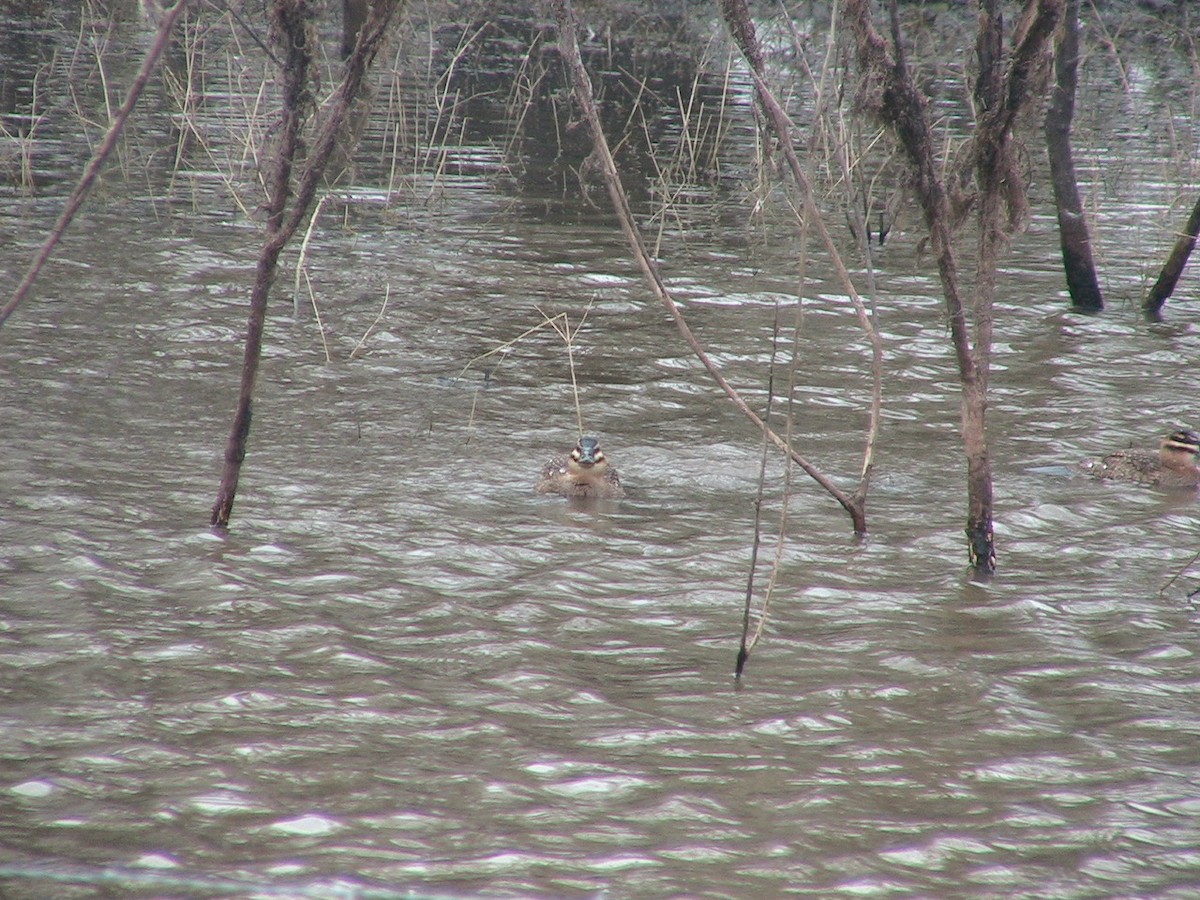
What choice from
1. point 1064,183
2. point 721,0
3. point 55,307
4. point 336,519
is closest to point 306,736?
point 336,519

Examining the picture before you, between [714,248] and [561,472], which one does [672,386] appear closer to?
[561,472]

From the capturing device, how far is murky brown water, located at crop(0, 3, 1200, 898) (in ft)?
14.7

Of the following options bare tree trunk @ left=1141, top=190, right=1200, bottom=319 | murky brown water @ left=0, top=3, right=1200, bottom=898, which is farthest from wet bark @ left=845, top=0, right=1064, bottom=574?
bare tree trunk @ left=1141, top=190, right=1200, bottom=319

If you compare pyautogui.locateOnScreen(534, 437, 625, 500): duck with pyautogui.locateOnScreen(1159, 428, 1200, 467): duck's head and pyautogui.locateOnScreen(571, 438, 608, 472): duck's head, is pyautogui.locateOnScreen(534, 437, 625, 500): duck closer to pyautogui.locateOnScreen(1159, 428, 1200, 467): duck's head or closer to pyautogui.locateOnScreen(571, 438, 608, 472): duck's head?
pyautogui.locateOnScreen(571, 438, 608, 472): duck's head

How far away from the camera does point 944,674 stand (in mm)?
5938

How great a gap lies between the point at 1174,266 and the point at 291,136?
9.70 meters

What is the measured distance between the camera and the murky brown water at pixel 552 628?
4477mm

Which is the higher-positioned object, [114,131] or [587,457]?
[114,131]

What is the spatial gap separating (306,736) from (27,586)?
2043 millimetres

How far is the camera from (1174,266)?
1313 cm

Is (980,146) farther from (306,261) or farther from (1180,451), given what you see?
(306,261)

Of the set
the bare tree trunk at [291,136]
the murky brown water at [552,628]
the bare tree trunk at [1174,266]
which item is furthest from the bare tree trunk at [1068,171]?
the bare tree trunk at [291,136]

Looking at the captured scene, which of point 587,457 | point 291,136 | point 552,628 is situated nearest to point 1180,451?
point 587,457

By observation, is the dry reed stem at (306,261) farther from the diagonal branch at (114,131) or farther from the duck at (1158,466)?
the duck at (1158,466)
